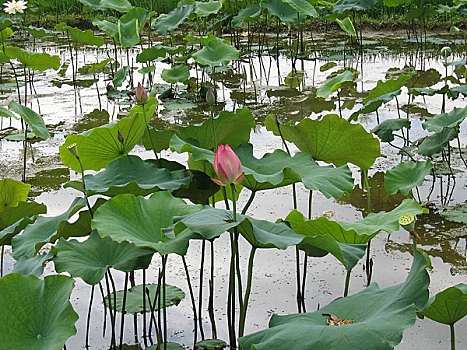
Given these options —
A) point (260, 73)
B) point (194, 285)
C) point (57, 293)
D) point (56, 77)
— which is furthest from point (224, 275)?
point (56, 77)

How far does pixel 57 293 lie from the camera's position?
1319 mm

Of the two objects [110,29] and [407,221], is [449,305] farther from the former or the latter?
[110,29]

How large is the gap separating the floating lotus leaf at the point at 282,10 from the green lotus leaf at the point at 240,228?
4.11 metres

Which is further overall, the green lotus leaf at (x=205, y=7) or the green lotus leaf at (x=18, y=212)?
the green lotus leaf at (x=205, y=7)

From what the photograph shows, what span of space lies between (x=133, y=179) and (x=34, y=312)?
535mm

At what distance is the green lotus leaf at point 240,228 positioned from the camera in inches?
51.1

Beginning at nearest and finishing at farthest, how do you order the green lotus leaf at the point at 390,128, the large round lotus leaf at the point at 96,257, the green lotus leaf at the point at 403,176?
the large round lotus leaf at the point at 96,257 → the green lotus leaf at the point at 403,176 → the green lotus leaf at the point at 390,128

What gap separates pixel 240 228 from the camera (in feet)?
4.48

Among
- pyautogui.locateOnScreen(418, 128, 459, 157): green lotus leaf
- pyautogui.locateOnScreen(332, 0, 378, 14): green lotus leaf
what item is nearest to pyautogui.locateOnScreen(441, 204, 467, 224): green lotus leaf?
pyautogui.locateOnScreen(418, 128, 459, 157): green lotus leaf

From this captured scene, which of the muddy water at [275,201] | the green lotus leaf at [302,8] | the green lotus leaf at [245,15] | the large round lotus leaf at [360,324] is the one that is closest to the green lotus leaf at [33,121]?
the muddy water at [275,201]

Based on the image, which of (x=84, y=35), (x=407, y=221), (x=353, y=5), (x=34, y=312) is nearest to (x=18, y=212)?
(x=34, y=312)

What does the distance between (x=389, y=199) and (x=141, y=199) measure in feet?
5.11

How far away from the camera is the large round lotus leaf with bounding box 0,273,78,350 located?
1231mm

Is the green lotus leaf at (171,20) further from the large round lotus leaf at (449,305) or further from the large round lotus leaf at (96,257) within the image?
the large round lotus leaf at (449,305)
